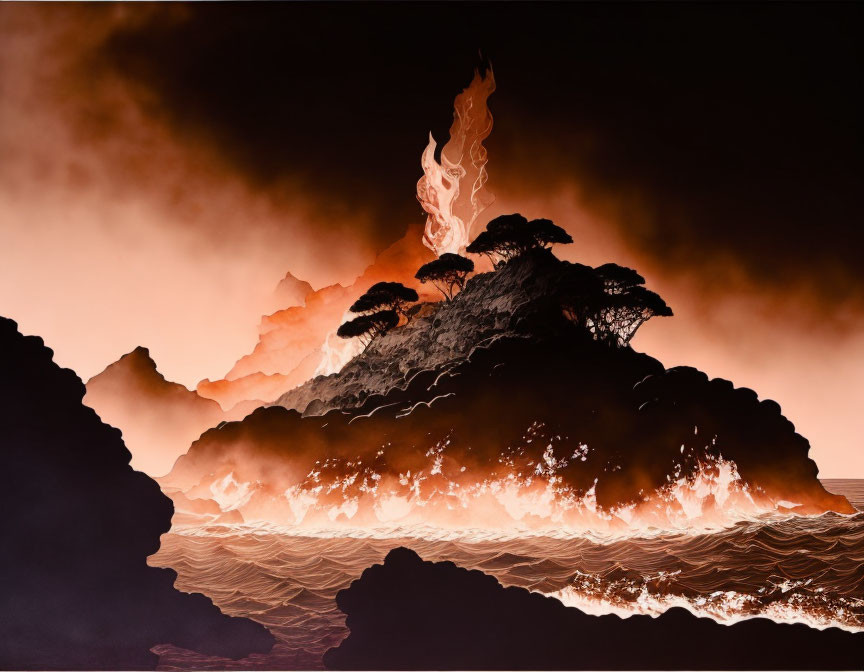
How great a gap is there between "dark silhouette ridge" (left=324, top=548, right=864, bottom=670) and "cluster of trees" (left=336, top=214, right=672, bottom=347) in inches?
67.6

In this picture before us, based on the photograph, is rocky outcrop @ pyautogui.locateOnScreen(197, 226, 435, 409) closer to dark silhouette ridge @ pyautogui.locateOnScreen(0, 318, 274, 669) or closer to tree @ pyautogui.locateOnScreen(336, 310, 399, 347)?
tree @ pyautogui.locateOnScreen(336, 310, 399, 347)

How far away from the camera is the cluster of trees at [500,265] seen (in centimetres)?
528

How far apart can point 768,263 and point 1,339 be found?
590 cm

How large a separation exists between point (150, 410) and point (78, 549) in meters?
1.08

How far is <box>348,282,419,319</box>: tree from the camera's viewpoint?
17.8 ft

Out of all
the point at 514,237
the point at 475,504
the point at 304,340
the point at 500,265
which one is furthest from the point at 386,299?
the point at 475,504

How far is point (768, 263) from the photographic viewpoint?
5.64 metres

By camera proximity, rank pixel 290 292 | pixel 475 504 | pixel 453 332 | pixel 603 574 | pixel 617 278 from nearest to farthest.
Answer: pixel 603 574 → pixel 475 504 → pixel 453 332 → pixel 617 278 → pixel 290 292

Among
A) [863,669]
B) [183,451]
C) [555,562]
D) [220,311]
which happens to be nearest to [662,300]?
[555,562]

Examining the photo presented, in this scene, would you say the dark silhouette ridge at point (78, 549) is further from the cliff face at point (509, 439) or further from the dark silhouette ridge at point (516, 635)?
the dark silhouette ridge at point (516, 635)

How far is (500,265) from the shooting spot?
211 inches

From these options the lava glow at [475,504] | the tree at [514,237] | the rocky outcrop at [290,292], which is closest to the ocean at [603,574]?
the lava glow at [475,504]

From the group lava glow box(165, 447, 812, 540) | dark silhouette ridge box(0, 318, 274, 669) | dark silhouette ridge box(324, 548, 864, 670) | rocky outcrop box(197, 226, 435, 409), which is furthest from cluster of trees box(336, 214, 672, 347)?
dark silhouette ridge box(0, 318, 274, 669)

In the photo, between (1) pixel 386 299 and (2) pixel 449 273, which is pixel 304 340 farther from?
(2) pixel 449 273
